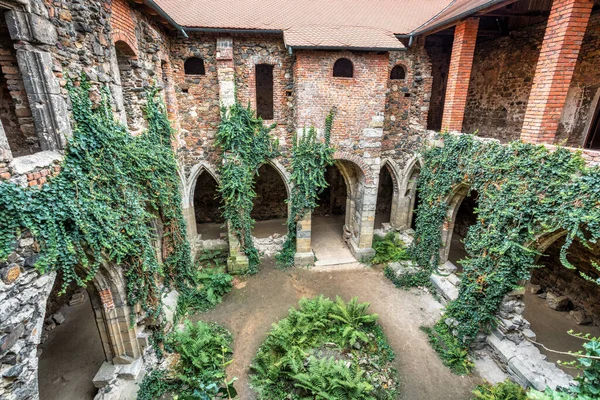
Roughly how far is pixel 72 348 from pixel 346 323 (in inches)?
292

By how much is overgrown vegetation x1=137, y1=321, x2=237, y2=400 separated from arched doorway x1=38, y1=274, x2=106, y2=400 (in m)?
1.38

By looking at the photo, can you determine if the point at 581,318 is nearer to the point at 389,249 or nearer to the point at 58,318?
the point at 389,249

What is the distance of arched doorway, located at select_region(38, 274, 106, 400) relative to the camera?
21.4ft

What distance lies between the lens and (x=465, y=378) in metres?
6.89

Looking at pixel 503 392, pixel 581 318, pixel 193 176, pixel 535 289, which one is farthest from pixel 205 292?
pixel 581 318

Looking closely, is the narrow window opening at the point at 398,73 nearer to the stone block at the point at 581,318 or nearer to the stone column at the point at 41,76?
the stone block at the point at 581,318

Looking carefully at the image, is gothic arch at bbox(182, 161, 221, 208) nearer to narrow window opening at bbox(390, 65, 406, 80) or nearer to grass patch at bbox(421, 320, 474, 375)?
narrow window opening at bbox(390, 65, 406, 80)

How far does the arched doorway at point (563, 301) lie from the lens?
797 cm

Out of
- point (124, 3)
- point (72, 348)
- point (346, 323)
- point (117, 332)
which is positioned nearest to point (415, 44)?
point (124, 3)

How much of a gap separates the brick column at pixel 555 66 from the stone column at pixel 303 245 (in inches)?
282

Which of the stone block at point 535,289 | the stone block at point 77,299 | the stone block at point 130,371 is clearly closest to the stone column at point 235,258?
the stone block at point 130,371

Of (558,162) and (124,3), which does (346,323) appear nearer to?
(558,162)

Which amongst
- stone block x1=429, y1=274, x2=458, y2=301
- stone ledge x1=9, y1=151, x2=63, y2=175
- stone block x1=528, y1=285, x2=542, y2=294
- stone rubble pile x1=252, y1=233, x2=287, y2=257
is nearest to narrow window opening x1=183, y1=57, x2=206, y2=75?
stone rubble pile x1=252, y1=233, x2=287, y2=257

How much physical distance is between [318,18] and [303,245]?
8.51m
